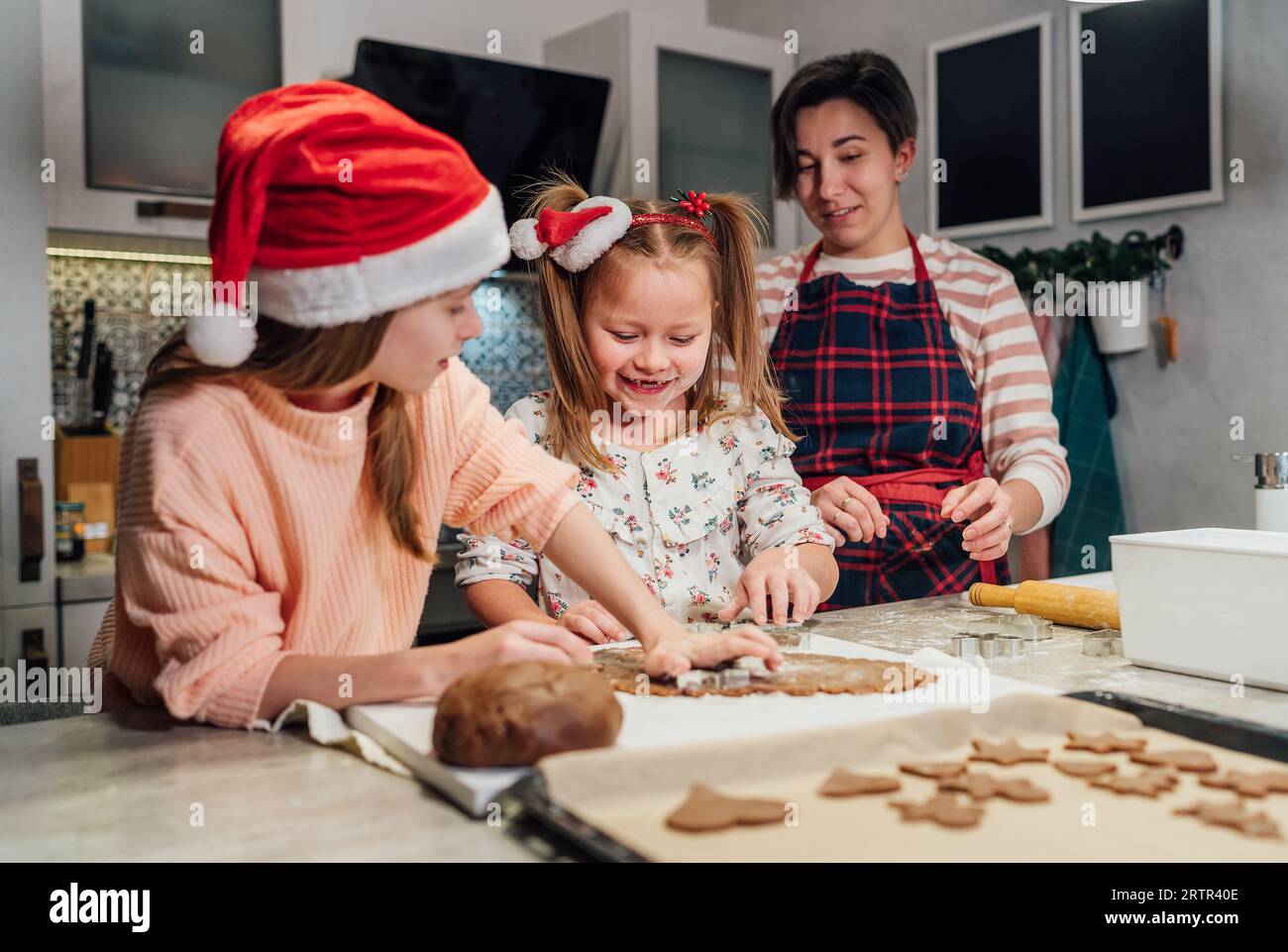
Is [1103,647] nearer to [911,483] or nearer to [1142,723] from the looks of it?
[1142,723]

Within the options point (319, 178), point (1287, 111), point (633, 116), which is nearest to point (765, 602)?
point (319, 178)

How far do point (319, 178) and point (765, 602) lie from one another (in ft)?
2.17

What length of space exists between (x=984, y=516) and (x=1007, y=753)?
0.71 meters

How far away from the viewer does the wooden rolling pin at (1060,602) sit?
116 centimetres

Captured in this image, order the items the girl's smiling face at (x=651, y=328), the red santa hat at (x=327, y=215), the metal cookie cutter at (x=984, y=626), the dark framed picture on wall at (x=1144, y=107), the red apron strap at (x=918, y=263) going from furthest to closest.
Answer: the dark framed picture on wall at (x=1144, y=107)
the red apron strap at (x=918, y=263)
the girl's smiling face at (x=651, y=328)
the metal cookie cutter at (x=984, y=626)
the red santa hat at (x=327, y=215)

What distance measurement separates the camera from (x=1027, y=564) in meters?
2.19

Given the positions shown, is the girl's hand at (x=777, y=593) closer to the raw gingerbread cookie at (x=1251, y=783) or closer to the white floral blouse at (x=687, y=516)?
the white floral blouse at (x=687, y=516)

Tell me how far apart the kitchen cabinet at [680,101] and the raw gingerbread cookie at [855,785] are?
228 centimetres

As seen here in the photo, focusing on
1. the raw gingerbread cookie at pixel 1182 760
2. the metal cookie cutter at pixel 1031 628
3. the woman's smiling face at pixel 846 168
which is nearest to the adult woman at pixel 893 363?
the woman's smiling face at pixel 846 168

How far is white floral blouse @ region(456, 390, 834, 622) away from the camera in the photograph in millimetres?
1405

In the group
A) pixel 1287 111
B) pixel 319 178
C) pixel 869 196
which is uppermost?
pixel 1287 111

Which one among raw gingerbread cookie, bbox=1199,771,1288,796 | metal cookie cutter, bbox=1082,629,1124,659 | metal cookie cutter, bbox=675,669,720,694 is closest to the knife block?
metal cookie cutter, bbox=675,669,720,694

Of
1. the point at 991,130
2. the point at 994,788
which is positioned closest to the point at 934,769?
the point at 994,788
